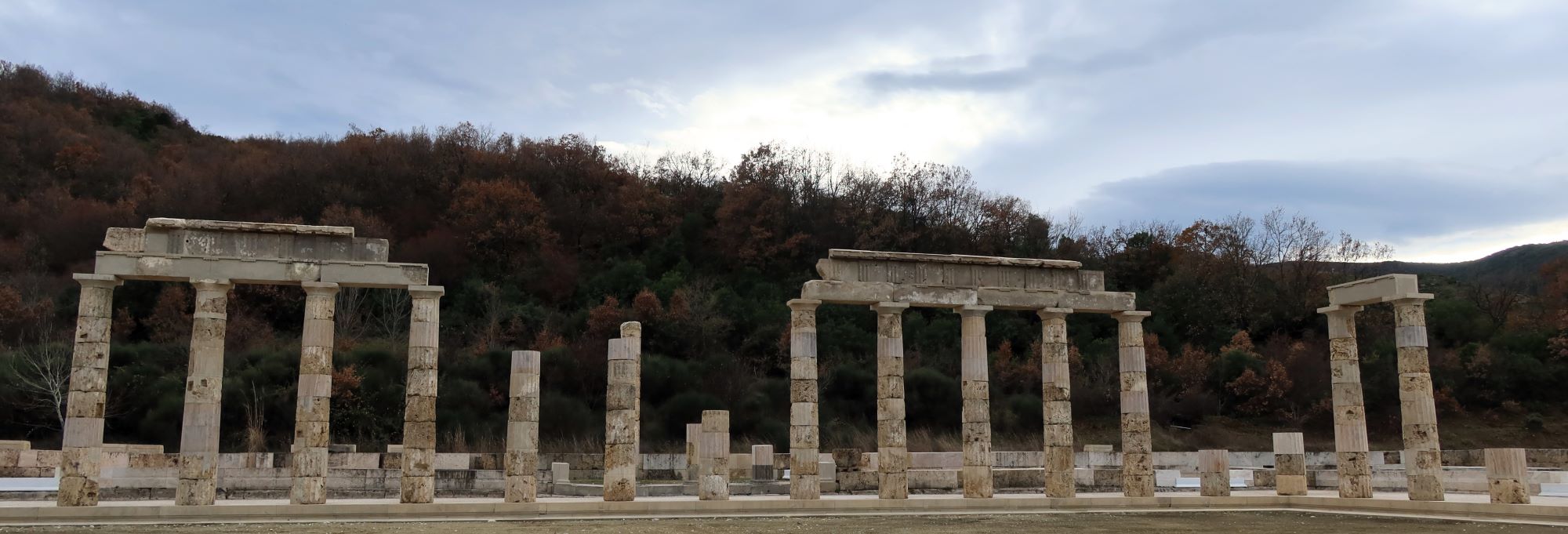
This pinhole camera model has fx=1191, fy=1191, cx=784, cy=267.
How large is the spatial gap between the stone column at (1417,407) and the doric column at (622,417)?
15.7 metres

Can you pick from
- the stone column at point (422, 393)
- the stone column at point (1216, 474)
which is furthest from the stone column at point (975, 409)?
the stone column at point (422, 393)

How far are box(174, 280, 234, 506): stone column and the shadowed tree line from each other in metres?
17.1

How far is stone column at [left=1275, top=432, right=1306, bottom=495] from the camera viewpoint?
84.4ft

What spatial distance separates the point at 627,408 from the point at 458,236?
3329 centimetres

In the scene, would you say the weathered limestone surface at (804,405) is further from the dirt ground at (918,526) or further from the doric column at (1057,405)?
the doric column at (1057,405)

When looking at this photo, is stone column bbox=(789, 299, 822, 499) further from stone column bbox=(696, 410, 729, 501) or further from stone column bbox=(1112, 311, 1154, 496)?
stone column bbox=(1112, 311, 1154, 496)

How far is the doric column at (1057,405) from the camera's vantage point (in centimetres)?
2602

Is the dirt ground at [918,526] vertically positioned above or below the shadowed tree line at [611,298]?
below

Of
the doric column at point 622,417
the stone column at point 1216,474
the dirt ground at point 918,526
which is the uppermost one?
the doric column at point 622,417

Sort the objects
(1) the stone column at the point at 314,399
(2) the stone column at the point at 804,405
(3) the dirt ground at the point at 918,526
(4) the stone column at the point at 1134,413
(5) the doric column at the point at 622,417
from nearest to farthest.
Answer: (3) the dirt ground at the point at 918,526, (1) the stone column at the point at 314,399, (5) the doric column at the point at 622,417, (2) the stone column at the point at 804,405, (4) the stone column at the point at 1134,413

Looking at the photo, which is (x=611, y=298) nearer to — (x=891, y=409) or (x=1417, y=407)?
(x=891, y=409)

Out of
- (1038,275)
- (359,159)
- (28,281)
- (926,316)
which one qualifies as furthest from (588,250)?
(1038,275)

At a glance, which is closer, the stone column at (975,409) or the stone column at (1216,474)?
the stone column at (975,409)

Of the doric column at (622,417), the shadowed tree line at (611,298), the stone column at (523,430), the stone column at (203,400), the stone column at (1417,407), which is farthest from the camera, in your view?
the shadowed tree line at (611,298)
